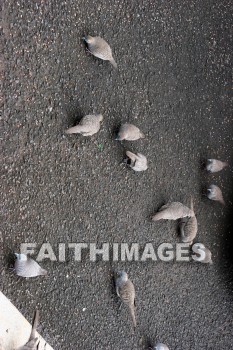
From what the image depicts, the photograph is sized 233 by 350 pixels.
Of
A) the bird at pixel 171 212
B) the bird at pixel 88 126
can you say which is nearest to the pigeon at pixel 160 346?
the bird at pixel 171 212

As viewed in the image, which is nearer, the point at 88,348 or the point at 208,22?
the point at 88,348

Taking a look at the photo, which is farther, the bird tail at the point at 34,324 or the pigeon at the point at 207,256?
the pigeon at the point at 207,256

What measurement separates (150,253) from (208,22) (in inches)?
49.9

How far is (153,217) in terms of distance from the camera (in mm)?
2246

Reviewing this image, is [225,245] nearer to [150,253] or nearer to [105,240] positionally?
[150,253]

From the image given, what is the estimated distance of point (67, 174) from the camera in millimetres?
1973

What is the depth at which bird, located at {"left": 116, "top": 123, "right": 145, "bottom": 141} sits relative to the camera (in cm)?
208

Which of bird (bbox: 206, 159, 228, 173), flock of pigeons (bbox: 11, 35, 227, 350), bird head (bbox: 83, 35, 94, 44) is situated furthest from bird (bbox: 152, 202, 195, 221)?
bird head (bbox: 83, 35, 94, 44)

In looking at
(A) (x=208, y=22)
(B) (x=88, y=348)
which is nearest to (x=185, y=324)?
(B) (x=88, y=348)

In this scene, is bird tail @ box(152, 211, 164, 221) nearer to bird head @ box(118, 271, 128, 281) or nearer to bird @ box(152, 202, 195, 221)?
bird @ box(152, 202, 195, 221)

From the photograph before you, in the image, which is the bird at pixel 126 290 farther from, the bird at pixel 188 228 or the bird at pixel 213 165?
the bird at pixel 213 165

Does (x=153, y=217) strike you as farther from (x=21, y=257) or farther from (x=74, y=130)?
(x=21, y=257)

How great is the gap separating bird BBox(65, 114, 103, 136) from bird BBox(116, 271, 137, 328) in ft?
2.11

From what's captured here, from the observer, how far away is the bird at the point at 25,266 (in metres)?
1.74
